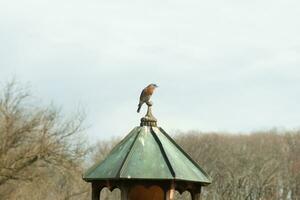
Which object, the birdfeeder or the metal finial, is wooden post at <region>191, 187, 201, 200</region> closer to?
the birdfeeder

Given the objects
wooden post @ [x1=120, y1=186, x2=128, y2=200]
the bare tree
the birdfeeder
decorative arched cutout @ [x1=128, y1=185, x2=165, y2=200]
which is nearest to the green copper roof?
the birdfeeder

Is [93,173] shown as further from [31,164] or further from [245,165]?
[245,165]

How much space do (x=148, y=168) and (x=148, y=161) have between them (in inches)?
4.1

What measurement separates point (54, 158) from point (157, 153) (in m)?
23.7

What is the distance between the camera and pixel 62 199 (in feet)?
109

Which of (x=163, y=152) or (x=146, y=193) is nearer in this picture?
(x=163, y=152)

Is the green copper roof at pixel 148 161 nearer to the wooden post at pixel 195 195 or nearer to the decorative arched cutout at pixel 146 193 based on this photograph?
the wooden post at pixel 195 195

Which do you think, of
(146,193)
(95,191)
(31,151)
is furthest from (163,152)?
(31,151)

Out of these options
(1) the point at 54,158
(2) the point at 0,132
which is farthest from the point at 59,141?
(2) the point at 0,132

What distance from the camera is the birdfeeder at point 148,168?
729 centimetres

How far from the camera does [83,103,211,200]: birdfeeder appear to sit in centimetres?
729

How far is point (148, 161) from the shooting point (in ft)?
24.2

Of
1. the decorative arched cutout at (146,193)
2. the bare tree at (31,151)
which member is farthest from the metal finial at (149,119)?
the bare tree at (31,151)

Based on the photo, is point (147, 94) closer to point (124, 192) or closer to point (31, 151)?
point (124, 192)
